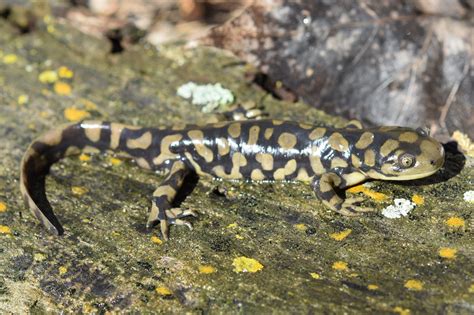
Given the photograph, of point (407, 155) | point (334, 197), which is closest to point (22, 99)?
point (334, 197)

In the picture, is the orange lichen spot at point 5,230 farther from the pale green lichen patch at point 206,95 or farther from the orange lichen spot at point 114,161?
the pale green lichen patch at point 206,95

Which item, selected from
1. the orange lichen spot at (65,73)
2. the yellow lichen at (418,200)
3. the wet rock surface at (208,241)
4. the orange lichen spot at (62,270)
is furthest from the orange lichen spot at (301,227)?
the orange lichen spot at (65,73)

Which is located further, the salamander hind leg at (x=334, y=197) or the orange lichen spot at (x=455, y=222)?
the salamander hind leg at (x=334, y=197)

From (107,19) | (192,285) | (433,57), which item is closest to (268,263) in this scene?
(192,285)

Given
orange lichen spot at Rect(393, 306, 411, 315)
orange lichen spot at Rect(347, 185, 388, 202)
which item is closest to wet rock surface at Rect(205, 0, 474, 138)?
orange lichen spot at Rect(347, 185, 388, 202)

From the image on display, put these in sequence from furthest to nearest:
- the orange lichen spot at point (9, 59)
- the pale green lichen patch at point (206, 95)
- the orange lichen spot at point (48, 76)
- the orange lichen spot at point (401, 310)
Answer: the orange lichen spot at point (9, 59) < the orange lichen spot at point (48, 76) < the pale green lichen patch at point (206, 95) < the orange lichen spot at point (401, 310)

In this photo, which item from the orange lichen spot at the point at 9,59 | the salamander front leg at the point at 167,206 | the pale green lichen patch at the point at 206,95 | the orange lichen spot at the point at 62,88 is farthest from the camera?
the orange lichen spot at the point at 9,59

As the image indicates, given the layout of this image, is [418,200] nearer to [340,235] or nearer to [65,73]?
[340,235]
